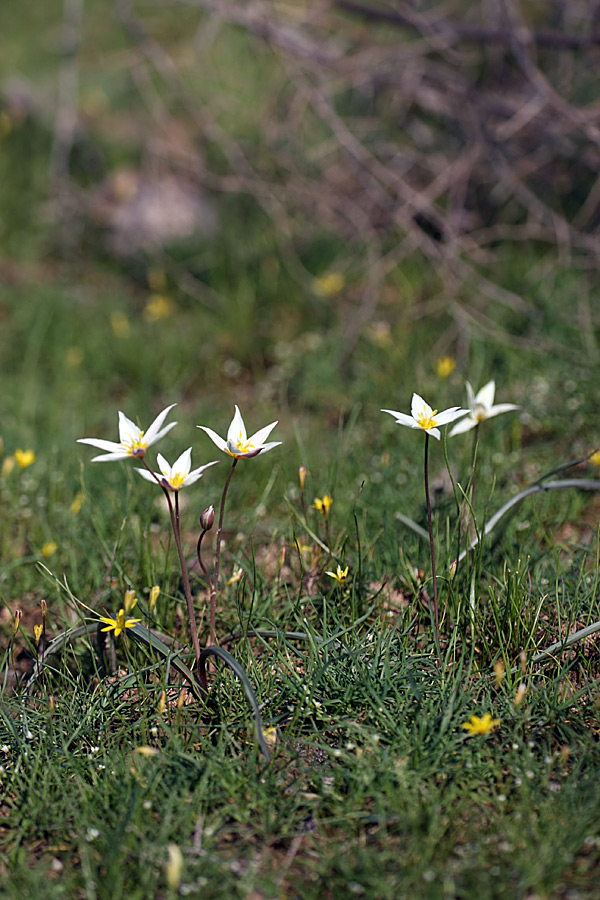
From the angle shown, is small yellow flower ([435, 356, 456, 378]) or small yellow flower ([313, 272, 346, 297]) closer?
small yellow flower ([435, 356, 456, 378])

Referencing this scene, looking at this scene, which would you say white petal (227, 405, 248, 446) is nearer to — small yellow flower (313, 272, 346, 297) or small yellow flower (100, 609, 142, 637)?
small yellow flower (100, 609, 142, 637)

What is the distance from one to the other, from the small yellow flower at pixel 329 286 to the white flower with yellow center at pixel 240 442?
2197 mm

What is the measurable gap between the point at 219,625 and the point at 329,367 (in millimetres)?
1708

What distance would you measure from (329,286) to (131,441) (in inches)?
91.6

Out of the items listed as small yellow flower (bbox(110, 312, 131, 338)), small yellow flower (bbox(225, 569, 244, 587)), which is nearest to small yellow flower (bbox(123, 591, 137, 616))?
Answer: small yellow flower (bbox(225, 569, 244, 587))

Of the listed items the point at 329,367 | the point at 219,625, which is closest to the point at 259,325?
the point at 329,367

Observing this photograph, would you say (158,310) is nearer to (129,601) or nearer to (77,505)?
(77,505)

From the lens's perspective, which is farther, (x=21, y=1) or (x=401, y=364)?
(x=21, y=1)

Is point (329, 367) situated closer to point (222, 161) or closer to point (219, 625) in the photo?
point (219, 625)

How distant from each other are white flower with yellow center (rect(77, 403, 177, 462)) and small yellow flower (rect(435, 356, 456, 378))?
159 cm

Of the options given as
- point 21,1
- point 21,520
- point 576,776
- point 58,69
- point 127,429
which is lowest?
point 21,520

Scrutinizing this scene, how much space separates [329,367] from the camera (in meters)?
3.66

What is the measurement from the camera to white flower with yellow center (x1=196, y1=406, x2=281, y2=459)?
1.79 metres

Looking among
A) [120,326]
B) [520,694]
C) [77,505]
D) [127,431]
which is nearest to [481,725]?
[520,694]
